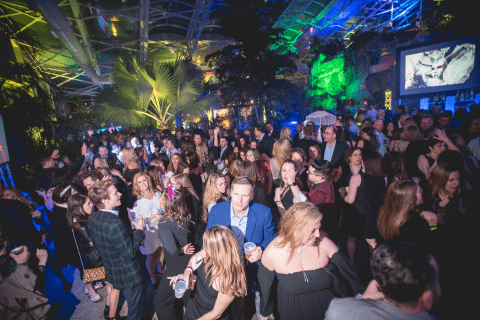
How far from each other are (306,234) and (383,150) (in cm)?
434

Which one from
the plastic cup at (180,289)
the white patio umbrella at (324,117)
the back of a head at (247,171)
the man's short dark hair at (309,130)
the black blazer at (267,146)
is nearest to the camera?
the plastic cup at (180,289)

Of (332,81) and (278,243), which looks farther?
(332,81)

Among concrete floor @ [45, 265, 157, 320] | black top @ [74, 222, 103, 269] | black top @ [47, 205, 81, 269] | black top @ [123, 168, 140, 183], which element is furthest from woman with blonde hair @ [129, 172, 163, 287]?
black top @ [123, 168, 140, 183]

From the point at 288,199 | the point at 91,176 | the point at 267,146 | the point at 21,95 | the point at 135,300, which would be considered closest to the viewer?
the point at 135,300

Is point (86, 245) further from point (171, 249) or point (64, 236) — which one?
point (171, 249)

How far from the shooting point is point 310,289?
1789 millimetres

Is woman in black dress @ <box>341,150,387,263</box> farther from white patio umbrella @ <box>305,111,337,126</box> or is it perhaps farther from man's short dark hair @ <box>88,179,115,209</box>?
white patio umbrella @ <box>305,111,337,126</box>

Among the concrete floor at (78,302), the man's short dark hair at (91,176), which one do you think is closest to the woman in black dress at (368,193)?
the concrete floor at (78,302)

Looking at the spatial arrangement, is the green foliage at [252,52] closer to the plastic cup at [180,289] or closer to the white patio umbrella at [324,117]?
the white patio umbrella at [324,117]

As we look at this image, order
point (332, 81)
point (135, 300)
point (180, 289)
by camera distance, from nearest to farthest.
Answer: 1. point (180, 289)
2. point (135, 300)
3. point (332, 81)

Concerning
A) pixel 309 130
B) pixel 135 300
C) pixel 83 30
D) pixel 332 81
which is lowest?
pixel 135 300

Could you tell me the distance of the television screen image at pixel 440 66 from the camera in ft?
26.8

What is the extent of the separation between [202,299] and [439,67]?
1206 cm

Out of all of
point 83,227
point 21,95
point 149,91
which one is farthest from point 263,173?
point 21,95
